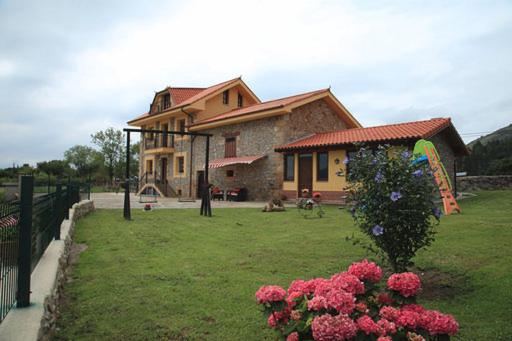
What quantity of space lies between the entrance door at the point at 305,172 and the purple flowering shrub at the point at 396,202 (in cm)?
1430

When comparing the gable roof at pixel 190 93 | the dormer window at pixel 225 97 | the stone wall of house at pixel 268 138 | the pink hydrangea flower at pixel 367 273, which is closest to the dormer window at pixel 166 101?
the gable roof at pixel 190 93

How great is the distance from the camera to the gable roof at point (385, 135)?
15.0 meters

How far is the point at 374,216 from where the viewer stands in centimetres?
407

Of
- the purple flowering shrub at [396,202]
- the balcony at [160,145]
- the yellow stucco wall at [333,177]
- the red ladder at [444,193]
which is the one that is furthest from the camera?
the balcony at [160,145]

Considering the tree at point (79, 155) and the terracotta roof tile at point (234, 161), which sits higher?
the tree at point (79, 155)

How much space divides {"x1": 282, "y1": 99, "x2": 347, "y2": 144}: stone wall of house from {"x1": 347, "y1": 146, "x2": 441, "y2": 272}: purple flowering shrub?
600 inches

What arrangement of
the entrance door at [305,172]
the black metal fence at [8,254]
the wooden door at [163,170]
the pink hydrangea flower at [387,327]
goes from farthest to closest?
the wooden door at [163,170]
the entrance door at [305,172]
the black metal fence at [8,254]
the pink hydrangea flower at [387,327]

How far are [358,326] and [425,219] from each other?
2130 mm

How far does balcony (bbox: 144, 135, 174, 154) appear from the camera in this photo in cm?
2862

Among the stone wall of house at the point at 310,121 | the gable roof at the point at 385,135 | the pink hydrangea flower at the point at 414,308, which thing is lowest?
the pink hydrangea flower at the point at 414,308

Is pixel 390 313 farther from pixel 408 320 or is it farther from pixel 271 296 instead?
pixel 271 296

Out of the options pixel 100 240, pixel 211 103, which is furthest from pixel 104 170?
pixel 100 240

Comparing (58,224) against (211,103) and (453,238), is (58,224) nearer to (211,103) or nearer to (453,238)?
(453,238)

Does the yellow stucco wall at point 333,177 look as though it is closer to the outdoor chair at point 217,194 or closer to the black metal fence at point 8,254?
the outdoor chair at point 217,194
